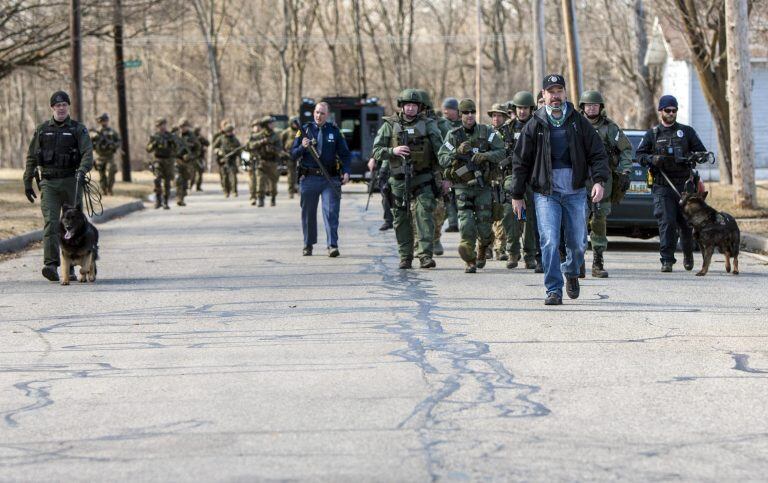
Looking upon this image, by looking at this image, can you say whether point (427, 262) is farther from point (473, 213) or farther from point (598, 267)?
point (598, 267)

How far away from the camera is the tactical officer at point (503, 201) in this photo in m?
15.4

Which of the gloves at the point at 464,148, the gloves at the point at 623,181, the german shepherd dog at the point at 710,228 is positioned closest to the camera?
the gloves at the point at 623,181

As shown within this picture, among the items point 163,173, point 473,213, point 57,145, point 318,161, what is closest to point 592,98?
point 473,213

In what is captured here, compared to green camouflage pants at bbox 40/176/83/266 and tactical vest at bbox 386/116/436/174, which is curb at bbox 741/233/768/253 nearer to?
tactical vest at bbox 386/116/436/174

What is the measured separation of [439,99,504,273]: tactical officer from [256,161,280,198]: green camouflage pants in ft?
49.9

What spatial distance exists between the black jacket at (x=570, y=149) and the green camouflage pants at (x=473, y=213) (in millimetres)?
2947

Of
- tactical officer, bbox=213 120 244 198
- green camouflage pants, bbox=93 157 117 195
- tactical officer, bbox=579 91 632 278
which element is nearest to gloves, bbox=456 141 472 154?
tactical officer, bbox=579 91 632 278

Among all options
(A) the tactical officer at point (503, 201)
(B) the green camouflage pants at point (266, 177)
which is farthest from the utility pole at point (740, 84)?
Result: (B) the green camouflage pants at point (266, 177)

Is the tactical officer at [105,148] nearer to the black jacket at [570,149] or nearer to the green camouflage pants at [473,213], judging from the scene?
the green camouflage pants at [473,213]

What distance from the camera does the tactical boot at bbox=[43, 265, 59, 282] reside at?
1500cm

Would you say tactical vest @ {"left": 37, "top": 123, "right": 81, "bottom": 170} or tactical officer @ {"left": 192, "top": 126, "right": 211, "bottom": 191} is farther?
tactical officer @ {"left": 192, "top": 126, "right": 211, "bottom": 191}

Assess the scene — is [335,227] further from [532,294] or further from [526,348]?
[526,348]

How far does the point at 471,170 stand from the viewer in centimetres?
1511

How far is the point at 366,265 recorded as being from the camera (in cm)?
1661
